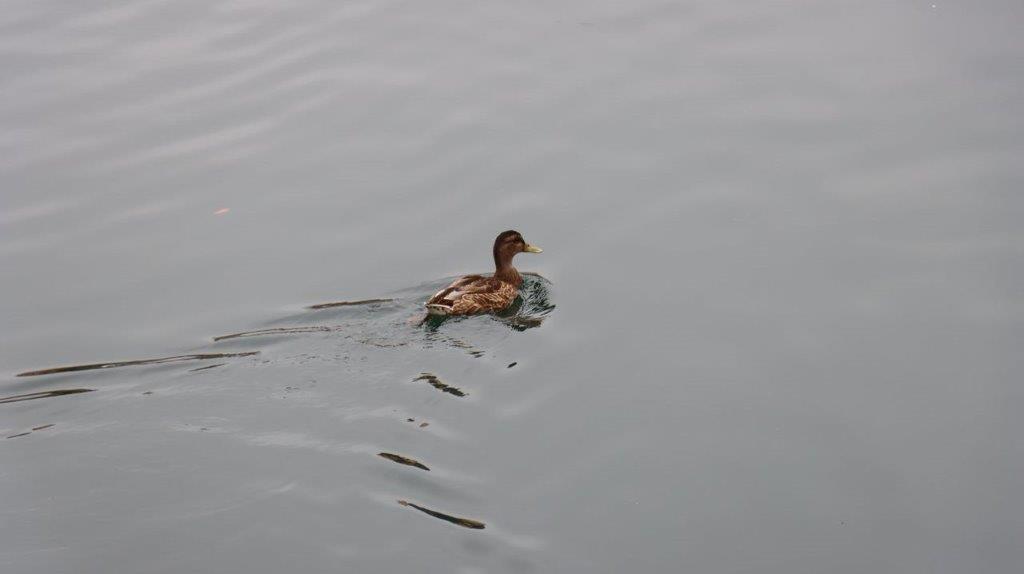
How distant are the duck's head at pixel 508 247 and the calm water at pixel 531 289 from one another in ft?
0.90

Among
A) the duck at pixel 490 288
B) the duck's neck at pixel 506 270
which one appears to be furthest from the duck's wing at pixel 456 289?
the duck's neck at pixel 506 270

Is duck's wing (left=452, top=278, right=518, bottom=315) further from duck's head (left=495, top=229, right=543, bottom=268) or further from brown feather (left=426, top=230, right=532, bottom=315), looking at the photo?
duck's head (left=495, top=229, right=543, bottom=268)

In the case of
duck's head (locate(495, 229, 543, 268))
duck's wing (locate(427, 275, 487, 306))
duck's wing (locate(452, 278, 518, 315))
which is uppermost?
duck's head (locate(495, 229, 543, 268))

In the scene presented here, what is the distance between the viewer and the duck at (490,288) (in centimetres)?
1160

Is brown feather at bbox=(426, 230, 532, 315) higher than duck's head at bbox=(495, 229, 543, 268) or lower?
lower

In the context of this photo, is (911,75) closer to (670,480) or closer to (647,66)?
(647,66)

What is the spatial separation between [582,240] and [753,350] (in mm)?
2449

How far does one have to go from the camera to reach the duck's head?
1212 cm

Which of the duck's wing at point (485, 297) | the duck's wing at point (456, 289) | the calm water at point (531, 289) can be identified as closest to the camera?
the calm water at point (531, 289)

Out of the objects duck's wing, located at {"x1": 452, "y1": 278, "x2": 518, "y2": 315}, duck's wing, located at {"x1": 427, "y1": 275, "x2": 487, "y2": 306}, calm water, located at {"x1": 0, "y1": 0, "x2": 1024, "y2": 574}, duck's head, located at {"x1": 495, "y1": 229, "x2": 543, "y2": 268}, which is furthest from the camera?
duck's head, located at {"x1": 495, "y1": 229, "x2": 543, "y2": 268}

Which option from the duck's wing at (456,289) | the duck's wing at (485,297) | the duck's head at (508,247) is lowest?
the duck's wing at (485,297)

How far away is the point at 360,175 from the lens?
13.5 metres

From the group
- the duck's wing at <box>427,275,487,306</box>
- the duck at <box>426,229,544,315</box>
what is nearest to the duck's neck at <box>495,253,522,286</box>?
the duck at <box>426,229,544,315</box>

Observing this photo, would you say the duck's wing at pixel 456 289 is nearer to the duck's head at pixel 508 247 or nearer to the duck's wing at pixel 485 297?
the duck's wing at pixel 485 297
